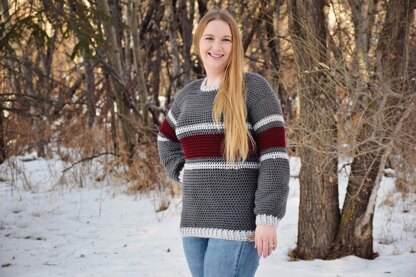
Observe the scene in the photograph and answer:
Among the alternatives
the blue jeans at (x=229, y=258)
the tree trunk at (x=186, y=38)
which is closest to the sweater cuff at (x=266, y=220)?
the blue jeans at (x=229, y=258)

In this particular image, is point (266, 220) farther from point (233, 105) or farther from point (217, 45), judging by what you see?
point (217, 45)

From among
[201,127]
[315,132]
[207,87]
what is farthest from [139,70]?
[201,127]

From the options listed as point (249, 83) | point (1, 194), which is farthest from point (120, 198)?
point (249, 83)

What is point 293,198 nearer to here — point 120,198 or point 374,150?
point 120,198

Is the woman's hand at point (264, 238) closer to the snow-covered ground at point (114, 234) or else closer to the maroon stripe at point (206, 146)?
the maroon stripe at point (206, 146)

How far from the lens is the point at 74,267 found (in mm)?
4781

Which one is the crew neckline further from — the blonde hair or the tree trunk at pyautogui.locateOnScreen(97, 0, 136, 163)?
the tree trunk at pyautogui.locateOnScreen(97, 0, 136, 163)

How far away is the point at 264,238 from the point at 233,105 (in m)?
0.48

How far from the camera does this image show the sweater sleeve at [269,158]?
1918mm

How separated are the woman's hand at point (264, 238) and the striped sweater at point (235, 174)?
0.07 ft

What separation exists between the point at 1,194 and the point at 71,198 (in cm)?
98

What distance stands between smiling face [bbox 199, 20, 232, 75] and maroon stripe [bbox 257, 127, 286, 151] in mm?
332

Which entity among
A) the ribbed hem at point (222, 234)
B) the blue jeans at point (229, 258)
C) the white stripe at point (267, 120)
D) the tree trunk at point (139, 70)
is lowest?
the blue jeans at point (229, 258)

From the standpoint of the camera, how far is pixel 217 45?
2113 mm
